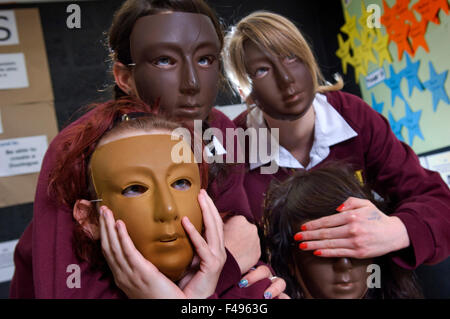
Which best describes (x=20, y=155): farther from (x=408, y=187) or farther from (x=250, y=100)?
(x=408, y=187)

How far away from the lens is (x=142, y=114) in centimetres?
42

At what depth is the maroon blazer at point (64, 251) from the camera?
40cm

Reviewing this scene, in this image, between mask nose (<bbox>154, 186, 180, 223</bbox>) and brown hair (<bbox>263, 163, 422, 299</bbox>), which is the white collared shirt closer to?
brown hair (<bbox>263, 163, 422, 299</bbox>)

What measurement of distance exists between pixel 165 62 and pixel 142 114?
2.4 inches

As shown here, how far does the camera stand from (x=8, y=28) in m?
0.51

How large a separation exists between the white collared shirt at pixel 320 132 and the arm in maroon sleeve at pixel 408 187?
1.1 inches

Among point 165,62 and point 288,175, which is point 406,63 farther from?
point 165,62

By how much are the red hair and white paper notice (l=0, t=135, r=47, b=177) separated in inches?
4.6

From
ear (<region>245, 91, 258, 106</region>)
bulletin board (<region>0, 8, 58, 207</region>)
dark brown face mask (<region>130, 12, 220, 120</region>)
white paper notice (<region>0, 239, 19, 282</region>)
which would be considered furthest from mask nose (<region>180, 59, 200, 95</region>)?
white paper notice (<region>0, 239, 19, 282</region>)

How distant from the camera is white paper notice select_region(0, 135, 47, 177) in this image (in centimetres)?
52

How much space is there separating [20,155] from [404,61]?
53 centimetres

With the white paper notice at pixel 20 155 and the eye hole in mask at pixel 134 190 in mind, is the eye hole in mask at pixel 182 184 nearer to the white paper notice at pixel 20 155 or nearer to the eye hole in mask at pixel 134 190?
the eye hole in mask at pixel 134 190

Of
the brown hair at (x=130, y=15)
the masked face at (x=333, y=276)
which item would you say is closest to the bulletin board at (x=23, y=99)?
the brown hair at (x=130, y=15)
